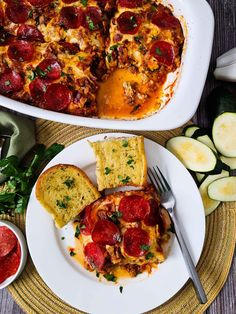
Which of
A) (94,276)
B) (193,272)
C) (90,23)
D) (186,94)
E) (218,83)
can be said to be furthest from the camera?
(218,83)

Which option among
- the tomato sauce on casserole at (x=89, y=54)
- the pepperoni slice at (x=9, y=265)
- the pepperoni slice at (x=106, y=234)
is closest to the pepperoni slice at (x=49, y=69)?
the tomato sauce on casserole at (x=89, y=54)

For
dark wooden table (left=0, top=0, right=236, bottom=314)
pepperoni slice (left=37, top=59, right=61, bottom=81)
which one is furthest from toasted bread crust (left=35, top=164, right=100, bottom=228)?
dark wooden table (left=0, top=0, right=236, bottom=314)

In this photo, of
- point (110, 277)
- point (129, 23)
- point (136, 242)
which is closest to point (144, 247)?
point (136, 242)

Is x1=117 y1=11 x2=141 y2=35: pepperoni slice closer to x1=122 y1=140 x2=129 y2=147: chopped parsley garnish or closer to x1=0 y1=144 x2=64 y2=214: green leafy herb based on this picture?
x1=122 y1=140 x2=129 y2=147: chopped parsley garnish

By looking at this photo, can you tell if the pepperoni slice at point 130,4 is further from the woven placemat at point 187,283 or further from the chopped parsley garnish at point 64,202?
the chopped parsley garnish at point 64,202

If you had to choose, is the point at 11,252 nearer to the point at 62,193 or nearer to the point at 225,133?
the point at 62,193

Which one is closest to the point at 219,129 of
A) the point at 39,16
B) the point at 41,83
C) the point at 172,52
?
the point at 172,52

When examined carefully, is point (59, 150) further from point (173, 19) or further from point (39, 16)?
point (173, 19)
